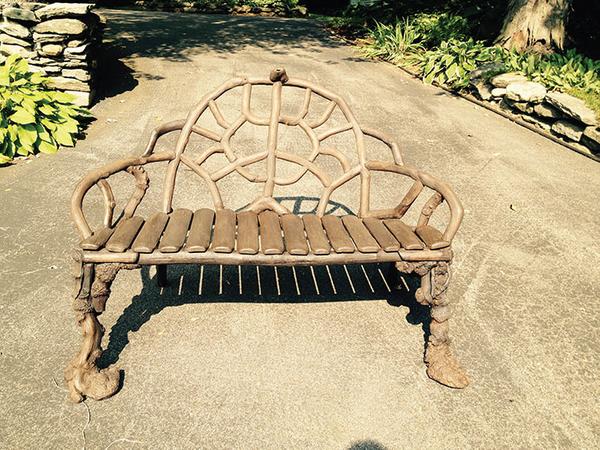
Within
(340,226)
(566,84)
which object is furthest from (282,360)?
(566,84)

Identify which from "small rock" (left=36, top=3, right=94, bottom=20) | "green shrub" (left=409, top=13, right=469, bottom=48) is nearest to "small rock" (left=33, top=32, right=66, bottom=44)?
"small rock" (left=36, top=3, right=94, bottom=20)

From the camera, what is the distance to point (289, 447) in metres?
2.20

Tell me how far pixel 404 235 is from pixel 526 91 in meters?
5.79

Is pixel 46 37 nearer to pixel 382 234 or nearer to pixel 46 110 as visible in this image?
pixel 46 110

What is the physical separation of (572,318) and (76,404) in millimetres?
3193

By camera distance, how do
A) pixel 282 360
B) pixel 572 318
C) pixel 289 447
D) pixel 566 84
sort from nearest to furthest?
1. pixel 289 447
2. pixel 282 360
3. pixel 572 318
4. pixel 566 84

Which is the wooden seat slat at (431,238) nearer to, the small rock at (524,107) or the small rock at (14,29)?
the small rock at (524,107)

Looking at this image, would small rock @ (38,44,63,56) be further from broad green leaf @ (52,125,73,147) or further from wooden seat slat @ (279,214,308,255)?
wooden seat slat @ (279,214,308,255)

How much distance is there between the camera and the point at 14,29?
584 cm

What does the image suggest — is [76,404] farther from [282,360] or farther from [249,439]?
[282,360]

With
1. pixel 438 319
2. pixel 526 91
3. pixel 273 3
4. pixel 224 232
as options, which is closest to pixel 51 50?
pixel 224 232

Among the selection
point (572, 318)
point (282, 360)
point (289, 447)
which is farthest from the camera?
point (572, 318)

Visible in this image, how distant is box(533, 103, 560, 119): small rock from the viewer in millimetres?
6795

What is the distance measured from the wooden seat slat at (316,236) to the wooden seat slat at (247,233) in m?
0.30
